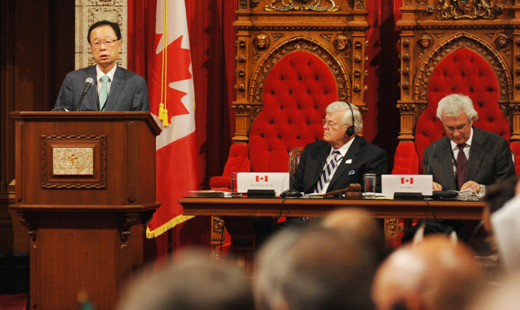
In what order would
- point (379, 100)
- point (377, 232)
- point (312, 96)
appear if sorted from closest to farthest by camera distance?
point (377, 232), point (312, 96), point (379, 100)

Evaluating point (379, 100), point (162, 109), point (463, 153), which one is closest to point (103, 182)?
point (162, 109)

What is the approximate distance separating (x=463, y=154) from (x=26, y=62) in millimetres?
A: 3918

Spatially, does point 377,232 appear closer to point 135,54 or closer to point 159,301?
point 159,301

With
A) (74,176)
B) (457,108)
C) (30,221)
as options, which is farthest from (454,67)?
(30,221)

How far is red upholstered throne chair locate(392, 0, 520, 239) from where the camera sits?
13.7 feet

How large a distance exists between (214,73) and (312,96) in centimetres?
102

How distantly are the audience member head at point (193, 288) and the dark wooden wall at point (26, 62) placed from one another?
15.6ft

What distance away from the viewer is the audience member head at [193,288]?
46cm

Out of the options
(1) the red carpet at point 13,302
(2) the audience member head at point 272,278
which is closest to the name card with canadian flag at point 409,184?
(2) the audience member head at point 272,278

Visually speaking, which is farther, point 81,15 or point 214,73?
point 214,73

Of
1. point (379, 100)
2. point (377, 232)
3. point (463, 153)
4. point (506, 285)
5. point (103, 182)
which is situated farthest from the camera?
point (379, 100)

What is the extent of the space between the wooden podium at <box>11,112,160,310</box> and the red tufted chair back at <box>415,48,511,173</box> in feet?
8.04

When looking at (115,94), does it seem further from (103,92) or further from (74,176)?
(74,176)

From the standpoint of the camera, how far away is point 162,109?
4133 millimetres
